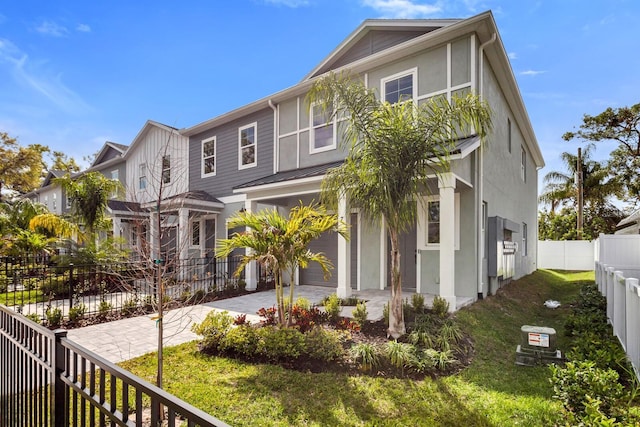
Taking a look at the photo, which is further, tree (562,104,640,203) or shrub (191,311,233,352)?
tree (562,104,640,203)

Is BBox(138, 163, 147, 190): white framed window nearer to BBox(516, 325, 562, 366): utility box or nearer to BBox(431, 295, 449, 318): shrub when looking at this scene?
BBox(431, 295, 449, 318): shrub

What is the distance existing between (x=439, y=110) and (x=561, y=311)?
6.66 m

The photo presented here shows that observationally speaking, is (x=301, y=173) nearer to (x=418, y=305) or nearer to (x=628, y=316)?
(x=418, y=305)

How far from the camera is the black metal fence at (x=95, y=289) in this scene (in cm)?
685

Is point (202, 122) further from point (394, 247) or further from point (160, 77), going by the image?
point (394, 247)

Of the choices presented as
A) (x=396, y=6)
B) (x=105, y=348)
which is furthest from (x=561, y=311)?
(x=105, y=348)

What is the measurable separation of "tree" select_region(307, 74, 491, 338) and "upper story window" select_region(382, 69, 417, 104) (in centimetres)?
349

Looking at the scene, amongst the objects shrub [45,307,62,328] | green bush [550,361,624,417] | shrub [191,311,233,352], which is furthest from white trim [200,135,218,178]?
green bush [550,361,624,417]

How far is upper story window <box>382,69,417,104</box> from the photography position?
9.01m

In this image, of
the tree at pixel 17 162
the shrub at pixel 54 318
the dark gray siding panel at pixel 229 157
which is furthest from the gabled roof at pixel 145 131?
the tree at pixel 17 162

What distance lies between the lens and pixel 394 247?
5.62 meters

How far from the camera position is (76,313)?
6.91 m

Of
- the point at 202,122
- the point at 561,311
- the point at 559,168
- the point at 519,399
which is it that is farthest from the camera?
the point at 559,168

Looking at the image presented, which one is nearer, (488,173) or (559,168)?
(488,173)
